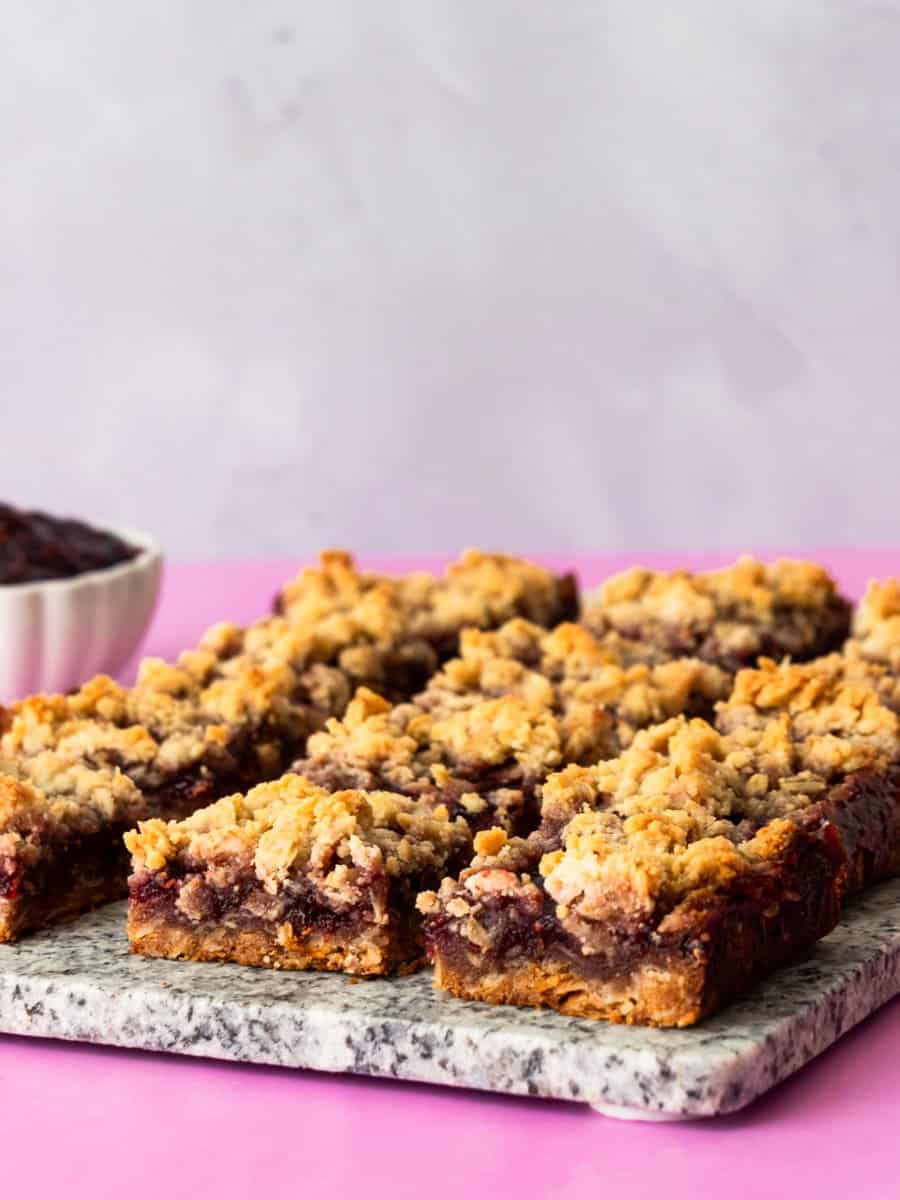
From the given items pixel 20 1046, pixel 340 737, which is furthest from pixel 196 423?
pixel 20 1046

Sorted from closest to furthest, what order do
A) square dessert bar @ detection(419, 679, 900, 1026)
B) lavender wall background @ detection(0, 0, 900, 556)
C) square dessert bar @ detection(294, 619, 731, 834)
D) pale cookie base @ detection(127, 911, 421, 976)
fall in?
square dessert bar @ detection(419, 679, 900, 1026)
pale cookie base @ detection(127, 911, 421, 976)
square dessert bar @ detection(294, 619, 731, 834)
lavender wall background @ detection(0, 0, 900, 556)

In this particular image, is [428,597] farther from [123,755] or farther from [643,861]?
[643,861]

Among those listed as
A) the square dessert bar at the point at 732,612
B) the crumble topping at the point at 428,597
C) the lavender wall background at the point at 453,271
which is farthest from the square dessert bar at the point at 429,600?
the lavender wall background at the point at 453,271

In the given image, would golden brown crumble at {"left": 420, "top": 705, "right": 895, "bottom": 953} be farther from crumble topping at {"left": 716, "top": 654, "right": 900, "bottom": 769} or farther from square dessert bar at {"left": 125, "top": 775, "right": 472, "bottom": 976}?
square dessert bar at {"left": 125, "top": 775, "right": 472, "bottom": 976}

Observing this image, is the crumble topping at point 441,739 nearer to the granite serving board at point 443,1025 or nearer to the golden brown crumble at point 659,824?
the golden brown crumble at point 659,824

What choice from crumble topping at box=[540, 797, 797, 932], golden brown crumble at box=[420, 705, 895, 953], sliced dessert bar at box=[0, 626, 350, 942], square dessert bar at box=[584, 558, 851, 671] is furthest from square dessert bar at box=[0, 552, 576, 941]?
crumble topping at box=[540, 797, 797, 932]
